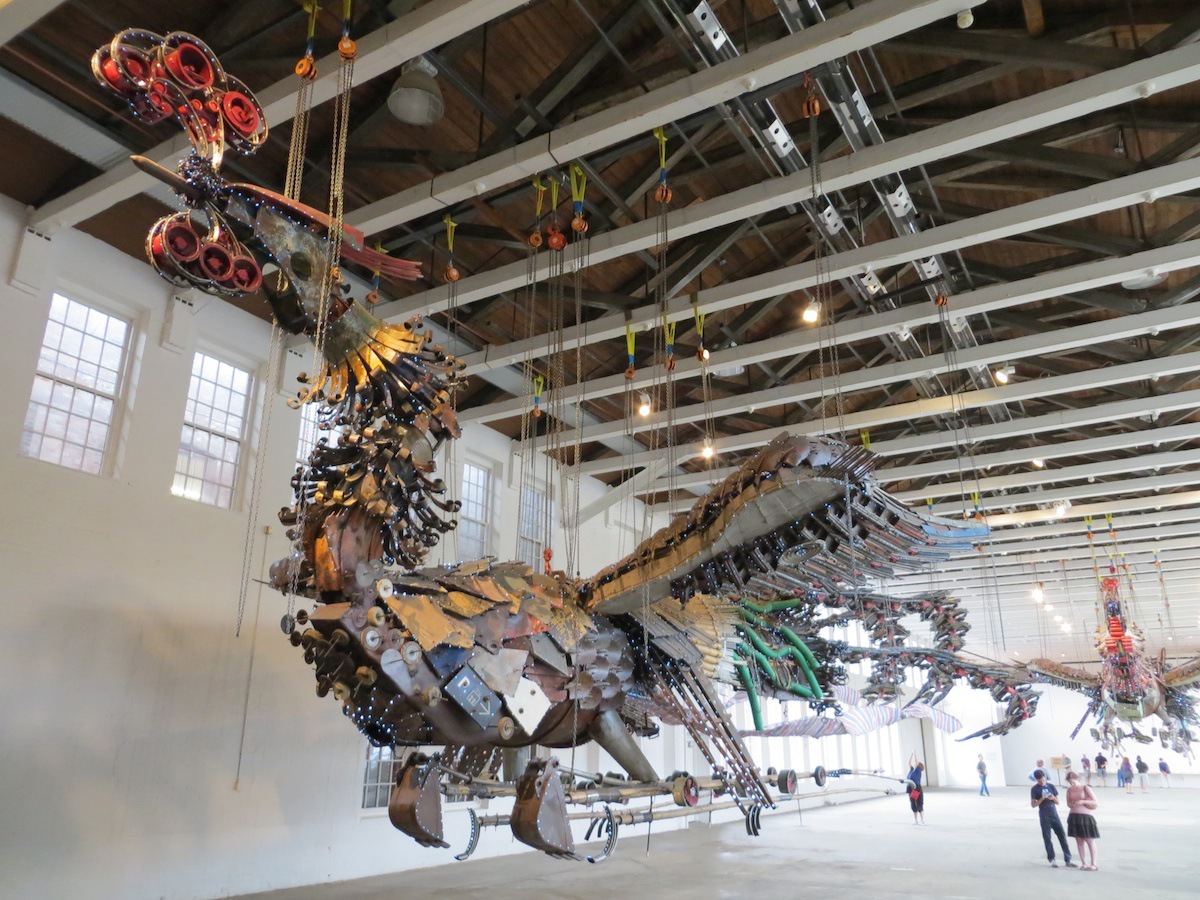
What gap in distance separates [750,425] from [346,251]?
32.6 ft

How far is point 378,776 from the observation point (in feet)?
31.7

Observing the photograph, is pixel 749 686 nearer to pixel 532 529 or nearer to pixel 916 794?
pixel 532 529

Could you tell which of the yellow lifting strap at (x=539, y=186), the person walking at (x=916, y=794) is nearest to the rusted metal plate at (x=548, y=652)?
the yellow lifting strap at (x=539, y=186)

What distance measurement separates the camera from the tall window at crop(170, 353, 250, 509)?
27.2 feet

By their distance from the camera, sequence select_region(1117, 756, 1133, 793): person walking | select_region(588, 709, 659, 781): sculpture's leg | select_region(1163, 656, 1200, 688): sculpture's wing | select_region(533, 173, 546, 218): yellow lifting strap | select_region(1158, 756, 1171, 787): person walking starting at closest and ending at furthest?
select_region(588, 709, 659, 781): sculpture's leg, select_region(533, 173, 546, 218): yellow lifting strap, select_region(1163, 656, 1200, 688): sculpture's wing, select_region(1117, 756, 1133, 793): person walking, select_region(1158, 756, 1171, 787): person walking

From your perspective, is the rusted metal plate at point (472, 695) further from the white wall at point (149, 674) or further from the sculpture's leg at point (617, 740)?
the white wall at point (149, 674)

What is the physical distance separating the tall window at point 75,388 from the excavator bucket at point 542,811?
5247mm

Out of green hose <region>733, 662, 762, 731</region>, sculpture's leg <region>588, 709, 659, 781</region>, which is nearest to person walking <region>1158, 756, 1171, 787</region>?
green hose <region>733, 662, 762, 731</region>

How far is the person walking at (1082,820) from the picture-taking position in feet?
30.9

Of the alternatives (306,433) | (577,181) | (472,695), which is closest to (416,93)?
(577,181)

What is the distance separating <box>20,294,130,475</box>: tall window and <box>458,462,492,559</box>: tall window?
4956mm

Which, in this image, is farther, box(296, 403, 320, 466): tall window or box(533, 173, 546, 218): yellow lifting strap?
box(296, 403, 320, 466): tall window

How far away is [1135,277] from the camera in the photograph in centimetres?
789

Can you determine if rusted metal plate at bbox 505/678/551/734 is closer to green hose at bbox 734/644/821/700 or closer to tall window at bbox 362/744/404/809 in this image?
green hose at bbox 734/644/821/700
